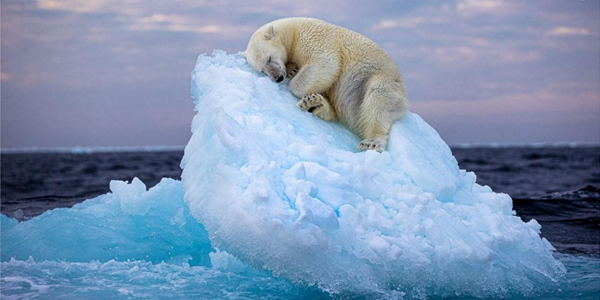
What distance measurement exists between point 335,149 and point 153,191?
2.33 m

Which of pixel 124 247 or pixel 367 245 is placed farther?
pixel 124 247

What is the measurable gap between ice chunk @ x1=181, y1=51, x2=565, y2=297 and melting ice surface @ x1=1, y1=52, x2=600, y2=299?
0.01 metres

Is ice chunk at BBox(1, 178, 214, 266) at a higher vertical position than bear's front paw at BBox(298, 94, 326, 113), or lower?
lower

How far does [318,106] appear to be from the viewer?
5.64 m

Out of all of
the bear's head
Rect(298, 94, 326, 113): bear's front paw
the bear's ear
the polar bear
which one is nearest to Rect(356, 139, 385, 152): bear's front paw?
the polar bear

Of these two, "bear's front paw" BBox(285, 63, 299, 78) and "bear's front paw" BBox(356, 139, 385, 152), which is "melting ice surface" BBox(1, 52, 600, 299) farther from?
"bear's front paw" BBox(285, 63, 299, 78)

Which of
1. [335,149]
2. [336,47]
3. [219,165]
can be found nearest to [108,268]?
[219,165]

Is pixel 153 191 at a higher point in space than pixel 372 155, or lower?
lower

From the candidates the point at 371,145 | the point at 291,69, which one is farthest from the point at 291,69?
the point at 371,145

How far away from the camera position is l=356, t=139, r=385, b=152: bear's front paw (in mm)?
5332

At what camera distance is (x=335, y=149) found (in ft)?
16.4

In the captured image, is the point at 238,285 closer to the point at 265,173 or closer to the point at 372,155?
the point at 265,173

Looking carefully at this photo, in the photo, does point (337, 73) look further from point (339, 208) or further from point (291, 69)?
point (339, 208)

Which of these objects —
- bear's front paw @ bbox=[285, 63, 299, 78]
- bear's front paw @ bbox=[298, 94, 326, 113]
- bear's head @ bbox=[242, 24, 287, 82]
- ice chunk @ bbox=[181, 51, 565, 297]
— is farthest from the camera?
bear's front paw @ bbox=[285, 63, 299, 78]
